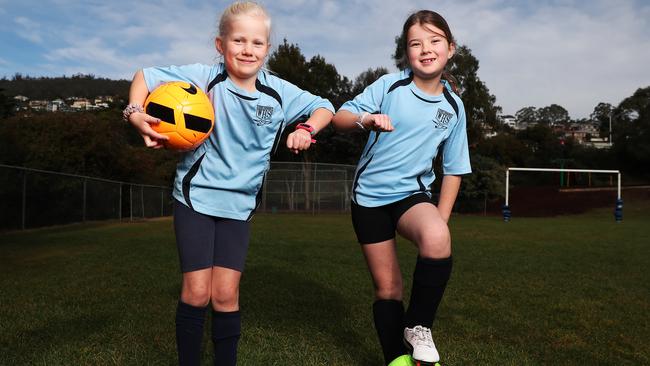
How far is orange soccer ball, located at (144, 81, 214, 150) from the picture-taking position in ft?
8.75

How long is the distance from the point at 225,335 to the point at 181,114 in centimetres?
120

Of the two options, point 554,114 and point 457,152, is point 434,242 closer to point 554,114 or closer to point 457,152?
point 457,152

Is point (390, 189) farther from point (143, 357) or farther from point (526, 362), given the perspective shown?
point (143, 357)

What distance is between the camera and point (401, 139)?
3.18m

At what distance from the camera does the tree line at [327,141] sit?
28.9 metres

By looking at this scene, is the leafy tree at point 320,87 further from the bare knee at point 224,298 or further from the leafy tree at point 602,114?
the leafy tree at point 602,114

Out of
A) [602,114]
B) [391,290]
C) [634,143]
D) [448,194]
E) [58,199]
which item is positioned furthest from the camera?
[602,114]

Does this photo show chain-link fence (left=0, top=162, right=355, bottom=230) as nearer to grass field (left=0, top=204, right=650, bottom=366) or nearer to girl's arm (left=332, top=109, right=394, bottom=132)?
girl's arm (left=332, top=109, right=394, bottom=132)

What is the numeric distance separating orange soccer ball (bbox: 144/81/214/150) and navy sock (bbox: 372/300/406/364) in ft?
4.88

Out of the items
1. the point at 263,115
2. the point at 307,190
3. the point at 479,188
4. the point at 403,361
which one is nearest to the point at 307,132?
the point at 263,115

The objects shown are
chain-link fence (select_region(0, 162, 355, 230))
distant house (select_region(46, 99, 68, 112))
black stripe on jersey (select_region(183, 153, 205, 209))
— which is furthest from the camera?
distant house (select_region(46, 99, 68, 112))

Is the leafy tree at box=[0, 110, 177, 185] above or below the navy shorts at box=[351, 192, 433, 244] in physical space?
above

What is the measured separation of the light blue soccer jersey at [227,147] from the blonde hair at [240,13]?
0.81 feet

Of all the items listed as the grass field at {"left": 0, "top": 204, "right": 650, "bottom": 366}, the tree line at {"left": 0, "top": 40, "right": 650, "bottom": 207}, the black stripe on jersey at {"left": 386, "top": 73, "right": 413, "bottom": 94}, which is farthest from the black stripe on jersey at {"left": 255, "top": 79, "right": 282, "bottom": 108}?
the tree line at {"left": 0, "top": 40, "right": 650, "bottom": 207}
